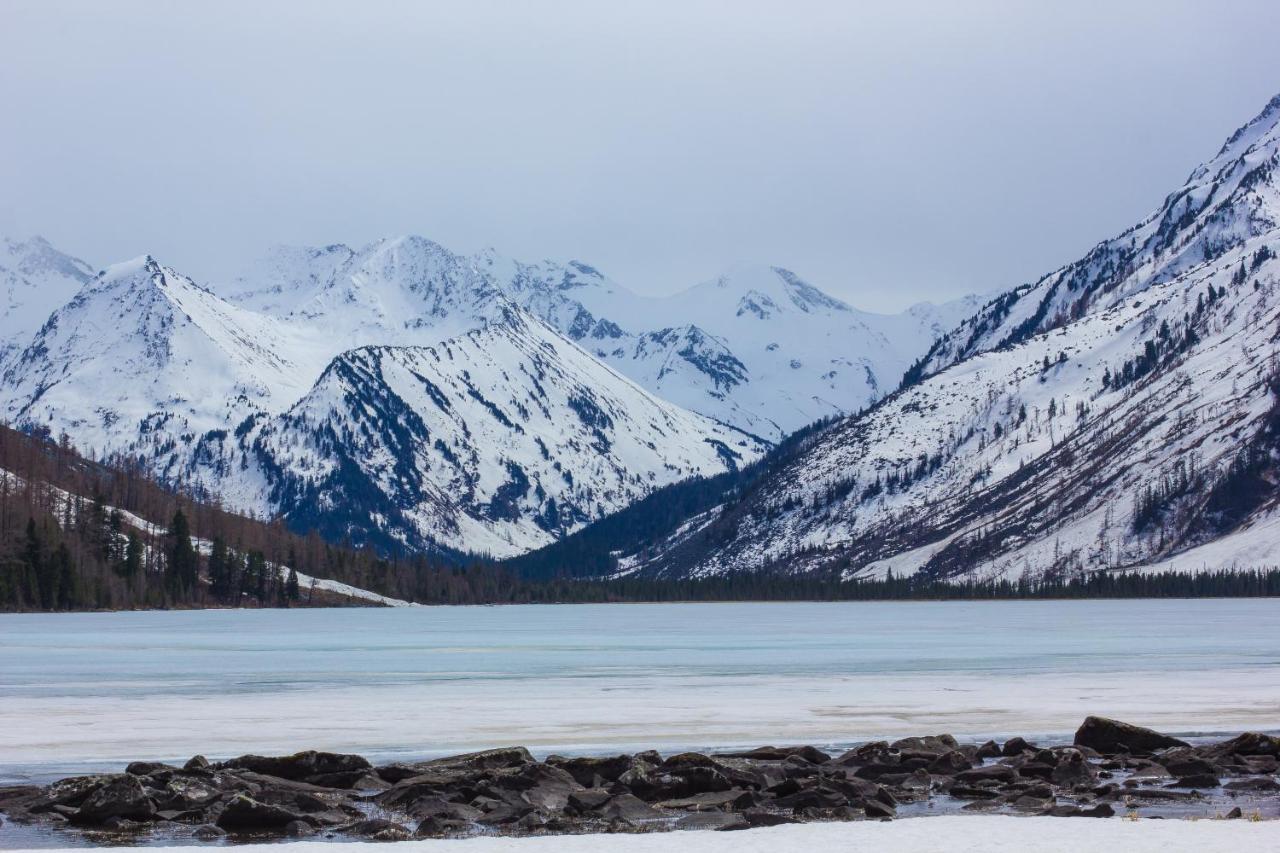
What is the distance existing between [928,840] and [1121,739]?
17963 mm

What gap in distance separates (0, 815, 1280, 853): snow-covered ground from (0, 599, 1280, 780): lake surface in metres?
16.1

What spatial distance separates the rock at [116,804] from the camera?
3707cm

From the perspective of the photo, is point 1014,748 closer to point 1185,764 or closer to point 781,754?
point 1185,764

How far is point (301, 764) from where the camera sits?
141 ft

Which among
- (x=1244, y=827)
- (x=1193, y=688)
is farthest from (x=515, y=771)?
(x=1193, y=688)

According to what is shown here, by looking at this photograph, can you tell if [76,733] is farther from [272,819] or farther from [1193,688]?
[1193,688]

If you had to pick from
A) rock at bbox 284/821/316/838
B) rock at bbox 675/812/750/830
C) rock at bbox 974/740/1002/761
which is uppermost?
rock at bbox 974/740/1002/761

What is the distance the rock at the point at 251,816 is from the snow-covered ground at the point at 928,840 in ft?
8.37

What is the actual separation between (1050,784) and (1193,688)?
32985mm

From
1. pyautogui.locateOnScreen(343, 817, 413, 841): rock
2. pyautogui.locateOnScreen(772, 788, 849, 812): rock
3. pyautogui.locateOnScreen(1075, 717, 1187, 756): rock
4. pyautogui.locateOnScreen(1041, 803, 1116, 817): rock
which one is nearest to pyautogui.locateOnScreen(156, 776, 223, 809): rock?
pyautogui.locateOnScreen(343, 817, 413, 841): rock

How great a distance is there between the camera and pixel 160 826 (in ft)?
121

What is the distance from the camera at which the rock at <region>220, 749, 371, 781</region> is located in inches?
1687

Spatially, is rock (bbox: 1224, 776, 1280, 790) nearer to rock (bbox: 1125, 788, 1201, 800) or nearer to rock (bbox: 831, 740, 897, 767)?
rock (bbox: 1125, 788, 1201, 800)

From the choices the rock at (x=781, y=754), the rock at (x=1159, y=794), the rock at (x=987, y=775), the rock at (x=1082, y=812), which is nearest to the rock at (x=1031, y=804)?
the rock at (x=1082, y=812)
